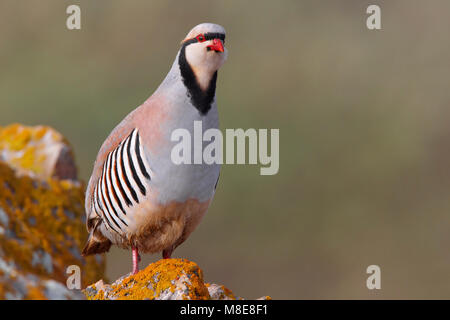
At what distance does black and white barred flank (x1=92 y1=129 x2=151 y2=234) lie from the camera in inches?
158

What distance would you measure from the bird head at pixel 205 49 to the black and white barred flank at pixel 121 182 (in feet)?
1.76

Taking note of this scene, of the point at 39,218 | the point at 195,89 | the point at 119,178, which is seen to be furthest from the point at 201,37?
the point at 39,218

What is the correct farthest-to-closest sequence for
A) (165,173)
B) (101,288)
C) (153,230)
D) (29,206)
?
(29,206), (153,230), (165,173), (101,288)

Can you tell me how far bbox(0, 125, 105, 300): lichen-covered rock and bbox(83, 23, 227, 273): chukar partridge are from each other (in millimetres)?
565

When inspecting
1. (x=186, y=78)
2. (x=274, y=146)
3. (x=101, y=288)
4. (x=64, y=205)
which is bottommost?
(x=101, y=288)

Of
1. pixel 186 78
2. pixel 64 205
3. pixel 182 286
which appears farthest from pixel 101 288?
pixel 64 205

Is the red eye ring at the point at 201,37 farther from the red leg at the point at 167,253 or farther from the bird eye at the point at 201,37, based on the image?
the red leg at the point at 167,253

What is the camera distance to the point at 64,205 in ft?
16.6

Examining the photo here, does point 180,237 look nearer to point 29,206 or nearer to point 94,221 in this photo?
point 94,221

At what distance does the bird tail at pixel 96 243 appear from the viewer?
4.53 m

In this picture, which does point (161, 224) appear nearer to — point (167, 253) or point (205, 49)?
point (167, 253)

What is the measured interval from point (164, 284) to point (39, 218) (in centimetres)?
179

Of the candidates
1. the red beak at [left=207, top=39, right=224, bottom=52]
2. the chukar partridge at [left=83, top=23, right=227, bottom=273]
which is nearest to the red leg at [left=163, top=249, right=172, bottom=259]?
the chukar partridge at [left=83, top=23, right=227, bottom=273]

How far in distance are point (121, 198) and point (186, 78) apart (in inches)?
31.2
